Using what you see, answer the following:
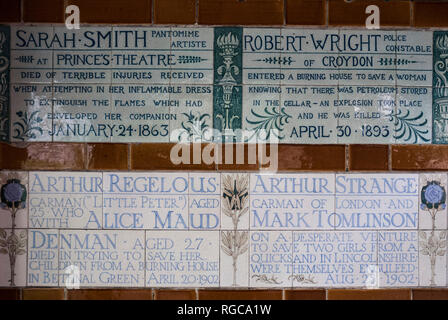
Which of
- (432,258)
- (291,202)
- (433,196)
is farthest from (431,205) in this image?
(291,202)

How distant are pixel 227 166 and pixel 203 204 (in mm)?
306

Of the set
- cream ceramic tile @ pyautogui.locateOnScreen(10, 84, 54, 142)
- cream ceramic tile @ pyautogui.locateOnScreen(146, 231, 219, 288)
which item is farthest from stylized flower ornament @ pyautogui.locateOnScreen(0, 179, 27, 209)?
cream ceramic tile @ pyautogui.locateOnScreen(146, 231, 219, 288)

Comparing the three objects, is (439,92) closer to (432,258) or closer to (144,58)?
(432,258)

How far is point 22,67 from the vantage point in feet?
9.01

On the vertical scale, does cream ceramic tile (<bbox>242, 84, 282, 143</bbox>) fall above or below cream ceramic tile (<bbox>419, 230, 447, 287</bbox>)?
above

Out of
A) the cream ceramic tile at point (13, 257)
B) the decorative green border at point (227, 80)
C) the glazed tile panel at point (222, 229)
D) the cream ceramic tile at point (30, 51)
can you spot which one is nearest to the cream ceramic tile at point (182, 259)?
the glazed tile panel at point (222, 229)

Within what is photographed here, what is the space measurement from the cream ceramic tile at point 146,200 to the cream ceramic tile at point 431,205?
5.29 feet

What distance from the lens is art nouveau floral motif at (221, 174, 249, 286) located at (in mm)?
2715

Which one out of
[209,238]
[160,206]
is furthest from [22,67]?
[209,238]

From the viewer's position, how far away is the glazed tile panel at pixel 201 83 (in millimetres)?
2738

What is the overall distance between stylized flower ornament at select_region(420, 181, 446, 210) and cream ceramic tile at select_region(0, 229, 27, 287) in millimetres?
2728

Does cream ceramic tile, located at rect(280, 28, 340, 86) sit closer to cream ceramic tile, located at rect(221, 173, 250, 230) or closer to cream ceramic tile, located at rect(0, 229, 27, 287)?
Result: cream ceramic tile, located at rect(221, 173, 250, 230)

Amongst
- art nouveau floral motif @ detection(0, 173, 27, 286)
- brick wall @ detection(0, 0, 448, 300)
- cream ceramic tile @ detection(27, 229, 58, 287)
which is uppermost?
brick wall @ detection(0, 0, 448, 300)

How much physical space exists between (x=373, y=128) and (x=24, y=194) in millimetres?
2427
